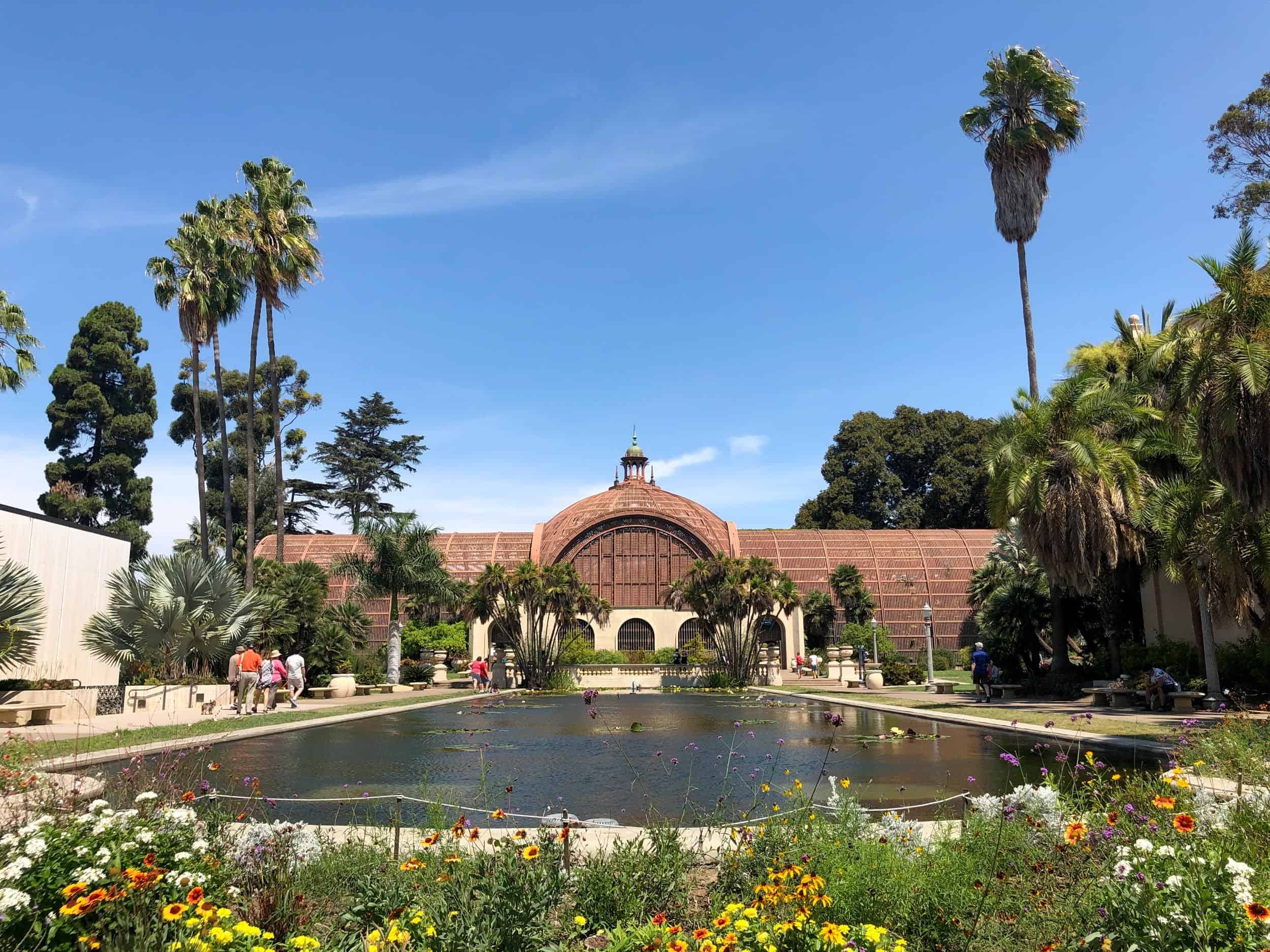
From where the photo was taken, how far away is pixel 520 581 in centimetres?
3525

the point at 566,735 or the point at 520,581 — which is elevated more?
the point at 520,581

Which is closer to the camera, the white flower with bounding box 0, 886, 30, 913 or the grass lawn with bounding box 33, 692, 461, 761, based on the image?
the white flower with bounding box 0, 886, 30, 913

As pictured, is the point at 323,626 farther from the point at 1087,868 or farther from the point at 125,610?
the point at 1087,868

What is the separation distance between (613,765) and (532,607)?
22.9 meters

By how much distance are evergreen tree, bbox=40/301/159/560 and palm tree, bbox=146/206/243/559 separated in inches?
1001

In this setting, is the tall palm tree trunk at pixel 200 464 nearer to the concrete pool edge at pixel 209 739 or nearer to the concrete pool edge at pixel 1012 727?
the concrete pool edge at pixel 209 739

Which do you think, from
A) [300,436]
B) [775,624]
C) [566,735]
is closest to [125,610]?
[566,735]

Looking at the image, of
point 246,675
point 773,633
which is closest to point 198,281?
point 246,675

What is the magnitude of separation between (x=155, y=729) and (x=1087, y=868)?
16.0 metres

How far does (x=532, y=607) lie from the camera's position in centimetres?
3584

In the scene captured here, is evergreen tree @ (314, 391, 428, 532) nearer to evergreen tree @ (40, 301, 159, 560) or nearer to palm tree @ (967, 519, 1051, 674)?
evergreen tree @ (40, 301, 159, 560)

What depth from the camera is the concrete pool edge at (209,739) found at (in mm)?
10758

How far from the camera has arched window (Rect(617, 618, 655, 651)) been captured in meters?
53.1

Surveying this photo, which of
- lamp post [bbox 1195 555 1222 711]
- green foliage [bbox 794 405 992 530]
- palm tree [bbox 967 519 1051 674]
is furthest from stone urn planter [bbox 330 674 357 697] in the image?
green foliage [bbox 794 405 992 530]
